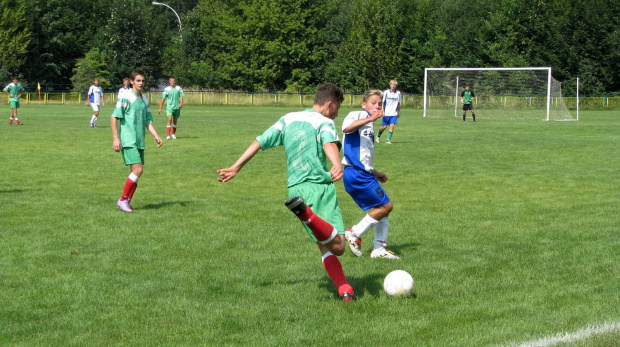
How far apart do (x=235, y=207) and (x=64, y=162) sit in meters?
7.26

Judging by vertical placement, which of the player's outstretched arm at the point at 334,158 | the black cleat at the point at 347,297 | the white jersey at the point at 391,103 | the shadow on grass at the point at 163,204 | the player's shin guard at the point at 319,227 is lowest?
the shadow on grass at the point at 163,204

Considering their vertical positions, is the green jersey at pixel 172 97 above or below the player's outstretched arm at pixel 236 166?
above

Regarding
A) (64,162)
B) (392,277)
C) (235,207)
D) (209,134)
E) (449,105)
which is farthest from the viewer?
(449,105)

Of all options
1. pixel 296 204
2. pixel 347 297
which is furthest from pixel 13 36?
pixel 296 204

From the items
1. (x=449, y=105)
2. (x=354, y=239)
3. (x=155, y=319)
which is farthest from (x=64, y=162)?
(x=449, y=105)

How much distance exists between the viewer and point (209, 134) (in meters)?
24.9

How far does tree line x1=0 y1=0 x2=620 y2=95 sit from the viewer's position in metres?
60.1

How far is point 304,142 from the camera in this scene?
5699mm

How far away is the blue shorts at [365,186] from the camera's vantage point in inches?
293

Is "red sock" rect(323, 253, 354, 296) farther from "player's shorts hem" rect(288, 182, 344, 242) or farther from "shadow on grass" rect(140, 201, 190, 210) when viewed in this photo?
"shadow on grass" rect(140, 201, 190, 210)

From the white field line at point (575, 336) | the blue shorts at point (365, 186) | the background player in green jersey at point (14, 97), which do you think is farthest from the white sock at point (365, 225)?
the background player in green jersey at point (14, 97)

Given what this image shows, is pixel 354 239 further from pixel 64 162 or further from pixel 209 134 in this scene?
pixel 209 134

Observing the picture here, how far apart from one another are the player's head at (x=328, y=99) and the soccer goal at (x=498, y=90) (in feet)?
123

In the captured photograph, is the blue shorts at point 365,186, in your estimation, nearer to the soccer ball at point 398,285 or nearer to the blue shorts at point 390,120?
the soccer ball at point 398,285
